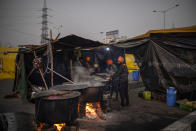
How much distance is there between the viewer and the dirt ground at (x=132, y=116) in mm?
4738

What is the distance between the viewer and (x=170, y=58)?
6.91m

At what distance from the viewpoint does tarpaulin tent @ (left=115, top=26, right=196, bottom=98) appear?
6.52 metres

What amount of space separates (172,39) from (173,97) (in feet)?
9.20

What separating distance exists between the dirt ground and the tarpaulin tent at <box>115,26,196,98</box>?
1200 millimetres

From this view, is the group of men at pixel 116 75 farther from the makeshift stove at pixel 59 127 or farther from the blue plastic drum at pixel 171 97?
the makeshift stove at pixel 59 127

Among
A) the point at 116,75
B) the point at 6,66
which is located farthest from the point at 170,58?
the point at 6,66

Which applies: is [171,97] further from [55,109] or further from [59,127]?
[55,109]

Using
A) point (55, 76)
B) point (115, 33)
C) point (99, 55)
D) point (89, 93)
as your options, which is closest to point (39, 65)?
point (55, 76)

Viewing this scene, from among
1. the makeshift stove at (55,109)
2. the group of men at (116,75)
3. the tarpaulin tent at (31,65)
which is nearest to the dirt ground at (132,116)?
the group of men at (116,75)

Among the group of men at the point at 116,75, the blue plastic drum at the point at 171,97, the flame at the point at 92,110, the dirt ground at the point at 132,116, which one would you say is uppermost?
the group of men at the point at 116,75

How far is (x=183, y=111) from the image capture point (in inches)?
241

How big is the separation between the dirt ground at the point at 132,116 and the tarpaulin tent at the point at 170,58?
1.20m

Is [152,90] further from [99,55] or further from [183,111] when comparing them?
[99,55]

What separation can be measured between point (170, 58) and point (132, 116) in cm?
348
